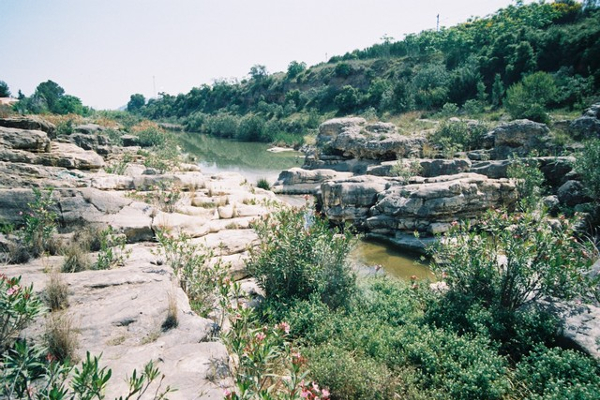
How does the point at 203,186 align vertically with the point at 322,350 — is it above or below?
above

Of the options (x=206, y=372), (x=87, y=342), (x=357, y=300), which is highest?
(x=87, y=342)

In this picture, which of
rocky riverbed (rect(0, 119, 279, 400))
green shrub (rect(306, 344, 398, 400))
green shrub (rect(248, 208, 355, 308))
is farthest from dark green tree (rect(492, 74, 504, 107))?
green shrub (rect(306, 344, 398, 400))

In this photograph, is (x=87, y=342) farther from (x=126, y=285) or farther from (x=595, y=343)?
(x=595, y=343)

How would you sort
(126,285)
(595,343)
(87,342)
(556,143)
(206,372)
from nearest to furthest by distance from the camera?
1. (206,372)
2. (87,342)
3. (595,343)
4. (126,285)
5. (556,143)

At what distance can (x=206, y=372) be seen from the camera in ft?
9.36

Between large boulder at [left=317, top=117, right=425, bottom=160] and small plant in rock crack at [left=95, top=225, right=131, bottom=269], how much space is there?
16132mm

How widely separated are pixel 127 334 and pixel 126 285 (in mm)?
1008

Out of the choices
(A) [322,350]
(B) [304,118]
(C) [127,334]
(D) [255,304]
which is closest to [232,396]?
(C) [127,334]

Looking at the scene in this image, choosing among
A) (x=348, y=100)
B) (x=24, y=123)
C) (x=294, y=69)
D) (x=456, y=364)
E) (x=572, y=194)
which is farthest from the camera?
(x=294, y=69)

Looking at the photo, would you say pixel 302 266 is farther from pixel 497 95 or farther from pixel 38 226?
pixel 497 95

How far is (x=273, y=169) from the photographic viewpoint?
88.3 feet

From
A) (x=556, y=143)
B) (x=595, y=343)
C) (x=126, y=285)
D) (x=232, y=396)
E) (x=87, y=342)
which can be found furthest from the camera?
(x=556, y=143)

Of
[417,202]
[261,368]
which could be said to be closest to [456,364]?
[261,368]

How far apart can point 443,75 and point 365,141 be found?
87.8ft
